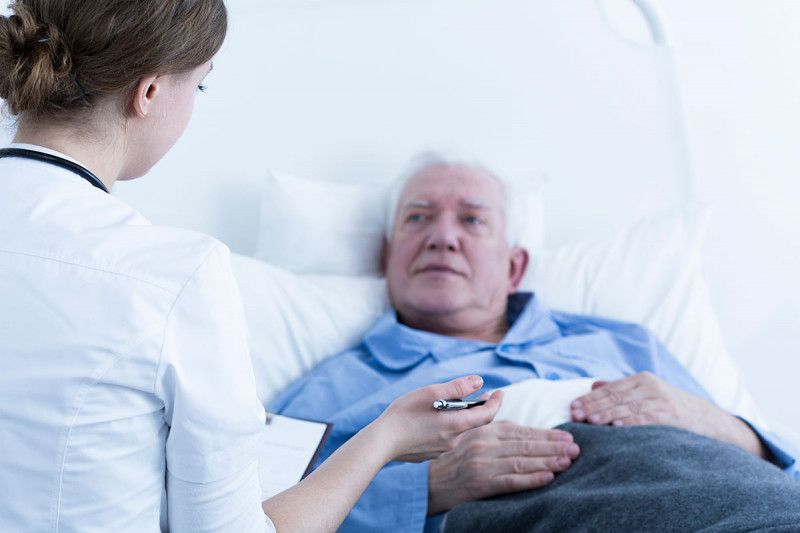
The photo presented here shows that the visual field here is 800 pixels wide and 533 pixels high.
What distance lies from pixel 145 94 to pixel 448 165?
1116 millimetres

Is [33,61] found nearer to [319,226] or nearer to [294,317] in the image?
[294,317]

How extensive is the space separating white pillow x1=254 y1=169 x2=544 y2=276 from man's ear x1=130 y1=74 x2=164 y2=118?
1.07 metres

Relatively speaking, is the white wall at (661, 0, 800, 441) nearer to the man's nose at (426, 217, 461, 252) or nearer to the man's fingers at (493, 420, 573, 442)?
the man's nose at (426, 217, 461, 252)

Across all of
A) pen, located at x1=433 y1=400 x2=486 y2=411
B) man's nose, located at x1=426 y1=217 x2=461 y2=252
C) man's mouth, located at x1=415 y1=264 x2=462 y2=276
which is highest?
man's nose, located at x1=426 y1=217 x2=461 y2=252

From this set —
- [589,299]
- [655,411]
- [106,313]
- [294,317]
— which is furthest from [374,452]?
[589,299]

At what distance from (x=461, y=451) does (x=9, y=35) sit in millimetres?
861

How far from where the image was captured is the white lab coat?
21.9 inches

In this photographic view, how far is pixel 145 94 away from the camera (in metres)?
0.68

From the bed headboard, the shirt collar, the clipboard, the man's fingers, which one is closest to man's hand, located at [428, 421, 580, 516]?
the man's fingers

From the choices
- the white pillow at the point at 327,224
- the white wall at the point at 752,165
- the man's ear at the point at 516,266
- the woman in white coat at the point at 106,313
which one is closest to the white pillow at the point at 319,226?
the white pillow at the point at 327,224

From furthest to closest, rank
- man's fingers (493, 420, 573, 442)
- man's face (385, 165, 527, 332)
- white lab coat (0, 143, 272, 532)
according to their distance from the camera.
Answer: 1. man's face (385, 165, 527, 332)
2. man's fingers (493, 420, 573, 442)
3. white lab coat (0, 143, 272, 532)

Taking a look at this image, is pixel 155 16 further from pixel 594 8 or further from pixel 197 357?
pixel 594 8

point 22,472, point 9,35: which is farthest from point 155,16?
point 22,472

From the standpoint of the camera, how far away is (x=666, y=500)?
2.89 feet
